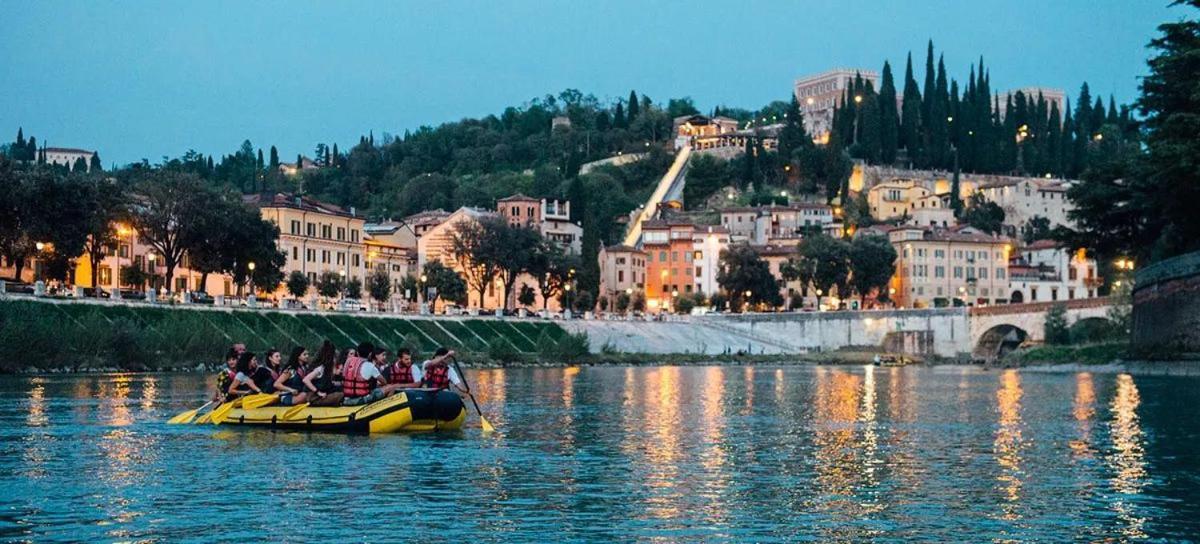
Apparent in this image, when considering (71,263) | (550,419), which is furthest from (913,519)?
(71,263)

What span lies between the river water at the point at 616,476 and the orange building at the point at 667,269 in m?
103

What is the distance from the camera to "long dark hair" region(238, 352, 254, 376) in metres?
30.5

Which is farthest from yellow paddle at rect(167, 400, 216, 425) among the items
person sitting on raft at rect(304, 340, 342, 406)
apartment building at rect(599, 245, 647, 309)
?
apartment building at rect(599, 245, 647, 309)

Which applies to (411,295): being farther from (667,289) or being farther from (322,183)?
(322,183)

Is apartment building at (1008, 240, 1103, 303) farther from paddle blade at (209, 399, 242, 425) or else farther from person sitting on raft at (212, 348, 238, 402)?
paddle blade at (209, 399, 242, 425)

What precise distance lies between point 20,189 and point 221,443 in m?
40.5

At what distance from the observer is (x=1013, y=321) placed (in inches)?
4178

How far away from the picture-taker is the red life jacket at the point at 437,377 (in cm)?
2966

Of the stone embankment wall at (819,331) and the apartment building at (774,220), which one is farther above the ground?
the apartment building at (774,220)

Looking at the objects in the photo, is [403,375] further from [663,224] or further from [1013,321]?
[663,224]

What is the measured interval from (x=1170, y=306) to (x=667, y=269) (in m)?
86.1

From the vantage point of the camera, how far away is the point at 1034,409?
39.2 meters

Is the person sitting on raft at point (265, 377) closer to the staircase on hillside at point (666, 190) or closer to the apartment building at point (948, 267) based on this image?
the apartment building at point (948, 267)

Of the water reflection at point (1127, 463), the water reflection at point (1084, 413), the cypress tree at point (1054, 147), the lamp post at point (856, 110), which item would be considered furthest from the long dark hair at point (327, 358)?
the cypress tree at point (1054, 147)
